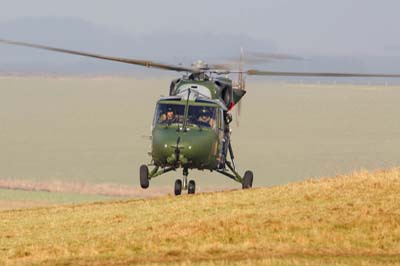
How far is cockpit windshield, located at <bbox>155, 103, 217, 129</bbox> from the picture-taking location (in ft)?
118

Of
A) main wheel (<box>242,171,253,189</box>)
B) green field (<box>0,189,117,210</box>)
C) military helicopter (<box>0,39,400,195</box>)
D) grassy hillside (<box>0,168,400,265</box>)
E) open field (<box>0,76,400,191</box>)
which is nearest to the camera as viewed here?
grassy hillside (<box>0,168,400,265</box>)

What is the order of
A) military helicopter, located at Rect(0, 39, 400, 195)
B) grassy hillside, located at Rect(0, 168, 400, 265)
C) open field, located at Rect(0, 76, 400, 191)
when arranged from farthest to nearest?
open field, located at Rect(0, 76, 400, 191) → military helicopter, located at Rect(0, 39, 400, 195) → grassy hillside, located at Rect(0, 168, 400, 265)

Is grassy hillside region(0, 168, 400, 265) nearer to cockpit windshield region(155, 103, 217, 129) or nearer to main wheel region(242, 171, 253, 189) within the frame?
cockpit windshield region(155, 103, 217, 129)

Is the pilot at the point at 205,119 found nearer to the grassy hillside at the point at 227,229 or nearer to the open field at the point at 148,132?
the grassy hillside at the point at 227,229

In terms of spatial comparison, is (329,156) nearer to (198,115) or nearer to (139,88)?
(198,115)

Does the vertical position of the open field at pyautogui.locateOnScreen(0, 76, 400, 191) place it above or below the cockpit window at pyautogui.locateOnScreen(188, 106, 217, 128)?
above

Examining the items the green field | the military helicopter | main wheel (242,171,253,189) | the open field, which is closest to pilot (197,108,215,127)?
the military helicopter

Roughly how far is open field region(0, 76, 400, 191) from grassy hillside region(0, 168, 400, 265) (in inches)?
878

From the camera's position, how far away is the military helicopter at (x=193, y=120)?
35125 millimetres

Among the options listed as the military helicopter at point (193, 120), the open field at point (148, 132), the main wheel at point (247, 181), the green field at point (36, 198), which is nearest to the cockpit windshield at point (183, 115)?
the military helicopter at point (193, 120)

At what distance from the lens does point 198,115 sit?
36.3 m

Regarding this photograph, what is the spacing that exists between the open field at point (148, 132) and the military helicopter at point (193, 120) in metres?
18.4

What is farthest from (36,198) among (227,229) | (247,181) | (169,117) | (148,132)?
(227,229)

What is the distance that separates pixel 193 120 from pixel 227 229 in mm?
9048
